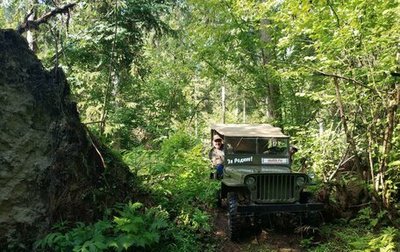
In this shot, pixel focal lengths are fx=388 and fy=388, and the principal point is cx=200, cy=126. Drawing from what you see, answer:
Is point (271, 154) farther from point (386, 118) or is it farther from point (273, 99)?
point (273, 99)

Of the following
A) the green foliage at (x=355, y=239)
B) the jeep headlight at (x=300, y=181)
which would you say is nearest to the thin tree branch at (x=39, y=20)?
the jeep headlight at (x=300, y=181)

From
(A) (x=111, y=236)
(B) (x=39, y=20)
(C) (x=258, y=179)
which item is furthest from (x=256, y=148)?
(B) (x=39, y=20)

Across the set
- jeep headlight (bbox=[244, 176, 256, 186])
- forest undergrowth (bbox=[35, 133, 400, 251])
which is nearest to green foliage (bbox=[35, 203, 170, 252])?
forest undergrowth (bbox=[35, 133, 400, 251])

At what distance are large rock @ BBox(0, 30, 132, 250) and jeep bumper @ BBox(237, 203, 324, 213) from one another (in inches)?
89.0

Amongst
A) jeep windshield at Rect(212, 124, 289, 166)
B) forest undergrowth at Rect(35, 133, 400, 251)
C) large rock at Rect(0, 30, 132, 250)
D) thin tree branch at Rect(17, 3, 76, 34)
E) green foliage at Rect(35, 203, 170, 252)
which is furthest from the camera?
jeep windshield at Rect(212, 124, 289, 166)

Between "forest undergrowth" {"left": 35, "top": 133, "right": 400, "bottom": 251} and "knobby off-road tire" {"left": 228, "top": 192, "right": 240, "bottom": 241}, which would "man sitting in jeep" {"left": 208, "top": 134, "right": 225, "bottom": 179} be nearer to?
"forest undergrowth" {"left": 35, "top": 133, "right": 400, "bottom": 251}

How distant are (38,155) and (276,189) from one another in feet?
13.5

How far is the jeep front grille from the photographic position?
7043mm

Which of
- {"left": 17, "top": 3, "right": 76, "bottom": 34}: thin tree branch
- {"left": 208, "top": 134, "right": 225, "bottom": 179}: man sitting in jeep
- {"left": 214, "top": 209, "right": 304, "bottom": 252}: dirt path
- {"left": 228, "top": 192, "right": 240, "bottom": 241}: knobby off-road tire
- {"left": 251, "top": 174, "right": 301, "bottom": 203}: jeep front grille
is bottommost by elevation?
{"left": 214, "top": 209, "right": 304, "bottom": 252}: dirt path

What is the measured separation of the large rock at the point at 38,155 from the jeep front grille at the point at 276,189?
2581mm

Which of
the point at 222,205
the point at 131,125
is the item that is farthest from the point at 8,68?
the point at 131,125

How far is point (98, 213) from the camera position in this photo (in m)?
6.23

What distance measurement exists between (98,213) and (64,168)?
2.97ft

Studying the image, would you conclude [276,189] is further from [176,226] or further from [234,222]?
[176,226]
